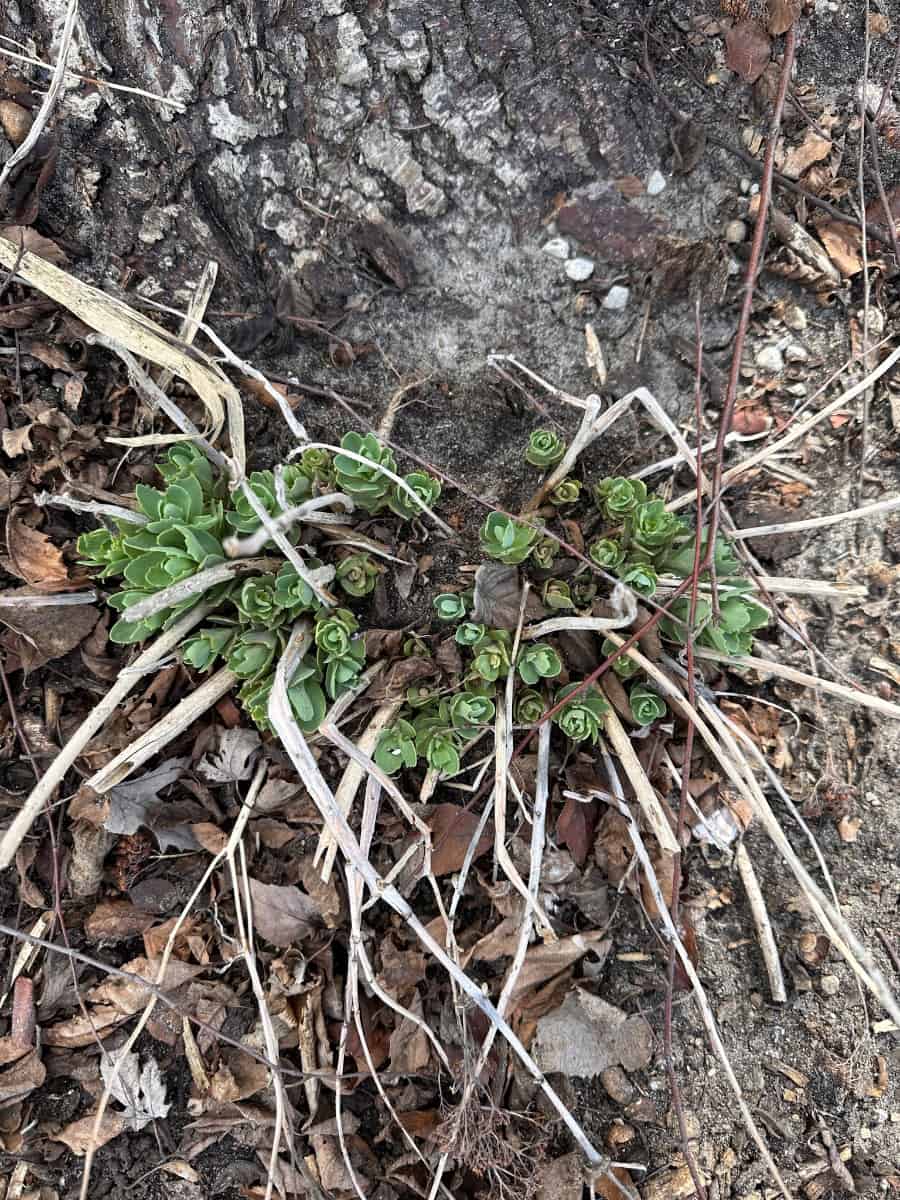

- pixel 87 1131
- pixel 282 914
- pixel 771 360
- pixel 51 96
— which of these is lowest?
pixel 87 1131

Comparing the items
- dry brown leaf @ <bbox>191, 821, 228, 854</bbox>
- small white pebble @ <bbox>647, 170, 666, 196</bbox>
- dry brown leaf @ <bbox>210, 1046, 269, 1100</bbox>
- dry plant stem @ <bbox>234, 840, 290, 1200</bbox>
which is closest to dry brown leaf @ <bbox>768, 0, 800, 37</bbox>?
small white pebble @ <bbox>647, 170, 666, 196</bbox>

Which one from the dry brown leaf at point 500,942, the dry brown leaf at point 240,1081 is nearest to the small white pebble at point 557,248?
the dry brown leaf at point 500,942

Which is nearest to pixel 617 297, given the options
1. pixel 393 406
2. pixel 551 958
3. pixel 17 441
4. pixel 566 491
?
pixel 566 491

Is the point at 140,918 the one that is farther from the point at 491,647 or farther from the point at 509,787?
the point at 491,647

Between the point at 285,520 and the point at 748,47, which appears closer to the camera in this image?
the point at 285,520

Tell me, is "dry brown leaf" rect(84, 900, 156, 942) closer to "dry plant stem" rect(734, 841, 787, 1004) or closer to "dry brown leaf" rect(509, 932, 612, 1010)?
"dry brown leaf" rect(509, 932, 612, 1010)

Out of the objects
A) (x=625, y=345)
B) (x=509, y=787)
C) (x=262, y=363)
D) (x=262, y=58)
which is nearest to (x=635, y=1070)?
(x=509, y=787)

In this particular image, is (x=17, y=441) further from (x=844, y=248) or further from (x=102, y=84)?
(x=844, y=248)
